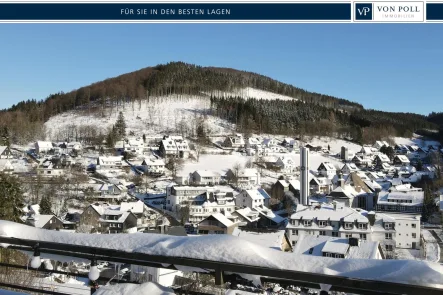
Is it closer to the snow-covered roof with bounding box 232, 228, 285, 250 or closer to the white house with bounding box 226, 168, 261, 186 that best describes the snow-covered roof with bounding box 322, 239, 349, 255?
the snow-covered roof with bounding box 232, 228, 285, 250

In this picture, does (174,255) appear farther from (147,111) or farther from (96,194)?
(147,111)

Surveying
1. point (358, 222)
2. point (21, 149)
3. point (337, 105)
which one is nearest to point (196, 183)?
point (358, 222)

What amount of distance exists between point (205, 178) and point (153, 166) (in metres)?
4.13

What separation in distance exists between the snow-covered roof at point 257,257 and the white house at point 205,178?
22.1 m

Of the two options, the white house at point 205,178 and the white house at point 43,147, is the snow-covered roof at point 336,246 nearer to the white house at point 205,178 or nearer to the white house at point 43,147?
the white house at point 205,178

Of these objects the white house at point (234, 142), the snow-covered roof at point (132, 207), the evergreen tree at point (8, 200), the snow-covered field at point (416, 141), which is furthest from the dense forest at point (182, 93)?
the evergreen tree at point (8, 200)

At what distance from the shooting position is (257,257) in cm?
124

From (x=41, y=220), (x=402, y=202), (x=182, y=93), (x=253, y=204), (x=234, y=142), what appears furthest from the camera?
(x=182, y=93)

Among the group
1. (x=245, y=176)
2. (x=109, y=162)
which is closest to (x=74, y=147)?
(x=109, y=162)

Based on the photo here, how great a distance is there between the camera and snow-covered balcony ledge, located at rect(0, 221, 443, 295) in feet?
3.52

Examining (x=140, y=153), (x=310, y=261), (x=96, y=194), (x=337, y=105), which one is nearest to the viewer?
(x=310, y=261)

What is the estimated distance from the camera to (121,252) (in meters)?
1.42

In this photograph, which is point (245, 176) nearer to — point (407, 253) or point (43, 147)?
point (407, 253)

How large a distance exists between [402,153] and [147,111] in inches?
1056
